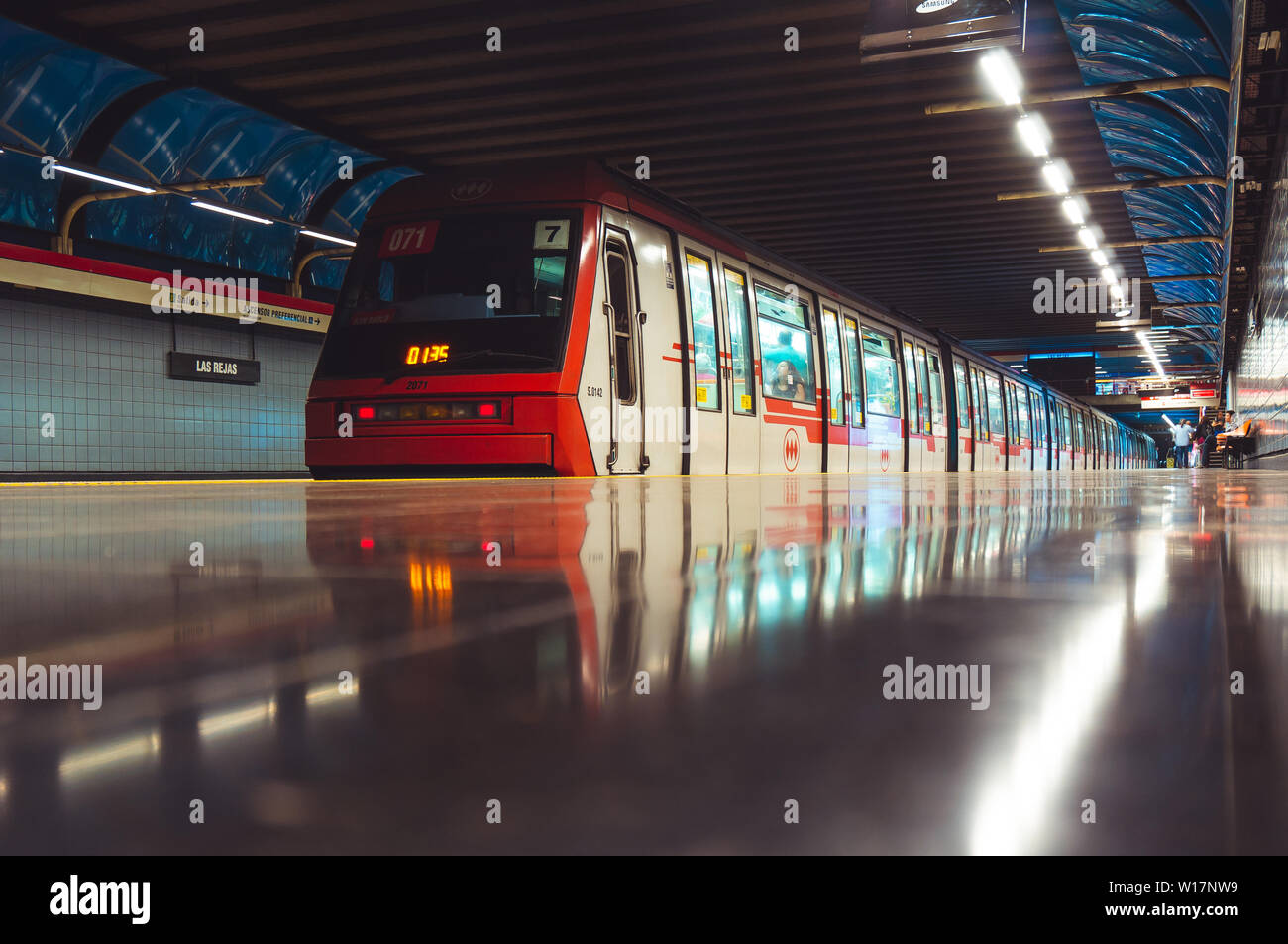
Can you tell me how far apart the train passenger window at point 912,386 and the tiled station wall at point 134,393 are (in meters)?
10.0

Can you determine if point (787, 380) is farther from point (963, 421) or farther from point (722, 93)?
point (963, 421)

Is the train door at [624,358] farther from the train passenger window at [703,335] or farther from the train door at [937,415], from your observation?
the train door at [937,415]

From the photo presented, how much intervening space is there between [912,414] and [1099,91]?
547 cm

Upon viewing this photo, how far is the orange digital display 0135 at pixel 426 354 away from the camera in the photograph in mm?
6863

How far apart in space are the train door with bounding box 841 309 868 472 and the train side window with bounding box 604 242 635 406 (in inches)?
183

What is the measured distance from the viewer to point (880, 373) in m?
12.7

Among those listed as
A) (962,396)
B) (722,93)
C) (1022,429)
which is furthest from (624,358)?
(1022,429)

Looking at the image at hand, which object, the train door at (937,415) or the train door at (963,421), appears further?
the train door at (963,421)

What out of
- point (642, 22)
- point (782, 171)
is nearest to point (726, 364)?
point (642, 22)

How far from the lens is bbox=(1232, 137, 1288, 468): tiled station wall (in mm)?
11328

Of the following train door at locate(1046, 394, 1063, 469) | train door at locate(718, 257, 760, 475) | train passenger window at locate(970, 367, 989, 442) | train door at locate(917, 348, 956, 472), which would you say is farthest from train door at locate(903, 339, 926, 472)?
train door at locate(1046, 394, 1063, 469)

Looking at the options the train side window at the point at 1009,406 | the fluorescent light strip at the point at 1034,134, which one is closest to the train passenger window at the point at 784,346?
the fluorescent light strip at the point at 1034,134
